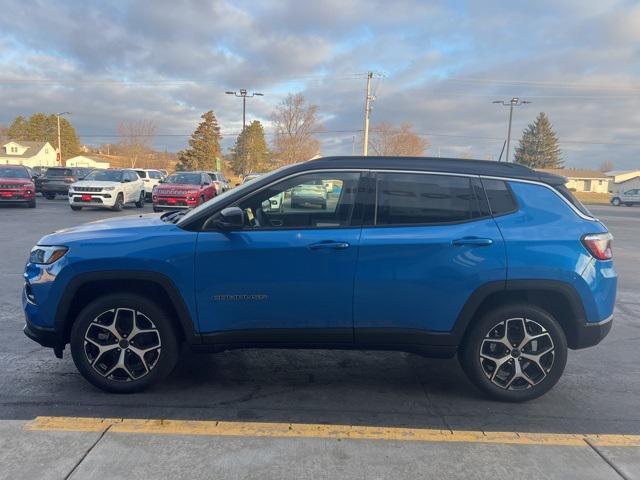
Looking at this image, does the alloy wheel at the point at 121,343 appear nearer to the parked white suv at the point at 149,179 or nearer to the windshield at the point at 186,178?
the windshield at the point at 186,178

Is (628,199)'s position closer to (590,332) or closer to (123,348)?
(590,332)

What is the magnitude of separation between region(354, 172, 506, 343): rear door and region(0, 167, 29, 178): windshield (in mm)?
20422

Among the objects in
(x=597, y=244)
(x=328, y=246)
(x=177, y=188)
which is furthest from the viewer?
(x=177, y=188)

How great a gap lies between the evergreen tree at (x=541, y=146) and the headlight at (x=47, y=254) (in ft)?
297

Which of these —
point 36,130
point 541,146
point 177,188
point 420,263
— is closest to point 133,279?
point 420,263

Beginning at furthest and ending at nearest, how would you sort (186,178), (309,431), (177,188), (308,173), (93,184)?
(186,178) → (93,184) → (177,188) → (308,173) → (309,431)

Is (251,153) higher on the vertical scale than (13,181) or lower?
higher

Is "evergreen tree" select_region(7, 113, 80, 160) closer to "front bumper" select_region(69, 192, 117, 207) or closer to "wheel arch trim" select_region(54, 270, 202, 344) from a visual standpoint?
"front bumper" select_region(69, 192, 117, 207)

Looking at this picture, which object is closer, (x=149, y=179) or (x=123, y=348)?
(x=123, y=348)

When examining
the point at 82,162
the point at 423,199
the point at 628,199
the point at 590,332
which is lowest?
the point at 590,332

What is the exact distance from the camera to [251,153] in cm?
7431

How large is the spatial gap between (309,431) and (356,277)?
3.60ft

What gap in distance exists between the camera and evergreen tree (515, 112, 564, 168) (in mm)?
86231

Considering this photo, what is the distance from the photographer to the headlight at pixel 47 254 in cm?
362
